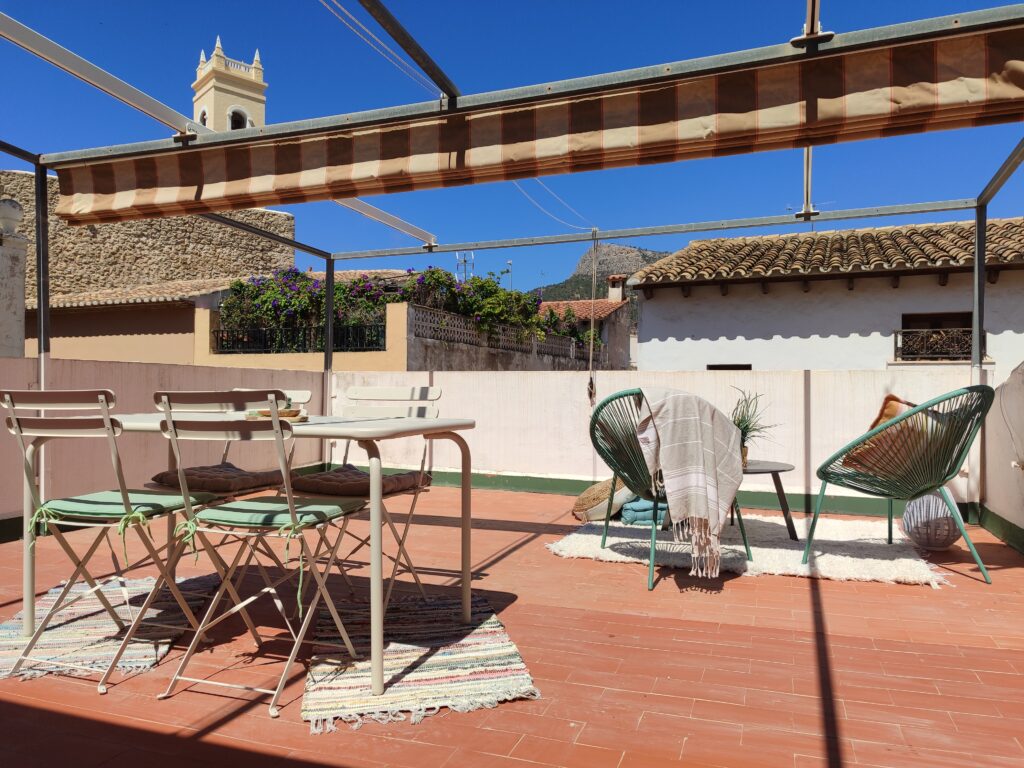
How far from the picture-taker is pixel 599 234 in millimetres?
5656

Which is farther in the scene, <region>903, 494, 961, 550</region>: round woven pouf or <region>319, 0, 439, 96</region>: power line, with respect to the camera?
<region>319, 0, 439, 96</region>: power line

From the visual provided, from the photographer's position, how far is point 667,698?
2332mm

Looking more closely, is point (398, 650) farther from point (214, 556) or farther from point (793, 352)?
point (793, 352)

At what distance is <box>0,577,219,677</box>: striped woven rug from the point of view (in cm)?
260

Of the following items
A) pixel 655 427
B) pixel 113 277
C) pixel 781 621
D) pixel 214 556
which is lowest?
pixel 781 621

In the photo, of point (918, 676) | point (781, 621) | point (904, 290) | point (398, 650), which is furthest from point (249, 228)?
point (904, 290)

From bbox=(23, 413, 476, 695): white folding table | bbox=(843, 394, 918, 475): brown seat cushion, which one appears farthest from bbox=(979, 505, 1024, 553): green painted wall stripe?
bbox=(23, 413, 476, 695): white folding table

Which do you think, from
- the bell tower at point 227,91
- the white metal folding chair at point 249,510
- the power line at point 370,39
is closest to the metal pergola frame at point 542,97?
the white metal folding chair at point 249,510

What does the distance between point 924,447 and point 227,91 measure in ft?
112

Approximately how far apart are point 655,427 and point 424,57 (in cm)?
211

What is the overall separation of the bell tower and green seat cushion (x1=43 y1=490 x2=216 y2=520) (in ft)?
103

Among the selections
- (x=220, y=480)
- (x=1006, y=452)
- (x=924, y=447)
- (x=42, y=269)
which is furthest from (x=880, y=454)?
(x=42, y=269)

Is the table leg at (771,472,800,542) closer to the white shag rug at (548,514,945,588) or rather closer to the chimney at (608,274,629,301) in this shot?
the white shag rug at (548,514,945,588)

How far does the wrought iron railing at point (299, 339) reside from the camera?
10.7 meters
